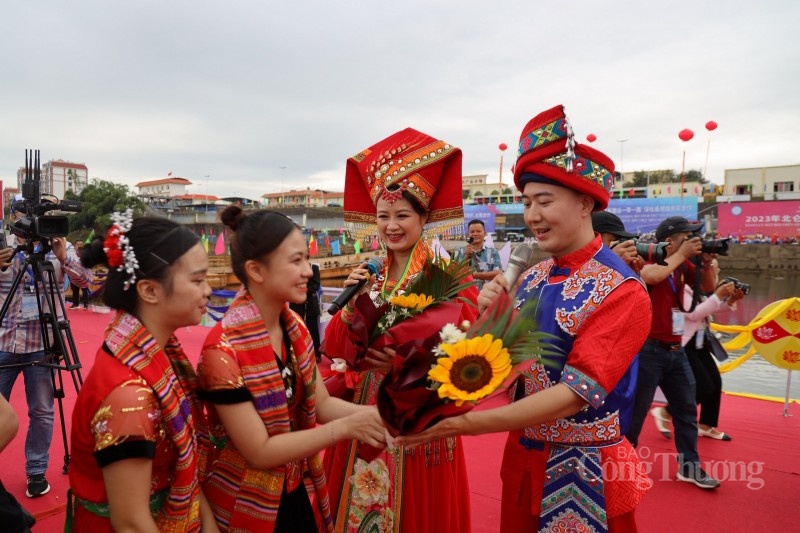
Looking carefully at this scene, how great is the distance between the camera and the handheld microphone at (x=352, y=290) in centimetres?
186

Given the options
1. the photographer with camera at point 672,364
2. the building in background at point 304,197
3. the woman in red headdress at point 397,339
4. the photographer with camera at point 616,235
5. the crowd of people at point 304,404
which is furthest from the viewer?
the building in background at point 304,197

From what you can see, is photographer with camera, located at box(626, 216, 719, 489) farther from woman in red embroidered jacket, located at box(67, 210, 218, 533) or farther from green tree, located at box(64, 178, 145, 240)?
green tree, located at box(64, 178, 145, 240)

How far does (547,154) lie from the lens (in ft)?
4.48

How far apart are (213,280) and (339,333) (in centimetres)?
1202

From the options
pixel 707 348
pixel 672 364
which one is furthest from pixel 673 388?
pixel 707 348

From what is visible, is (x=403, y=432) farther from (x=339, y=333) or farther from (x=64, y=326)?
(x=64, y=326)

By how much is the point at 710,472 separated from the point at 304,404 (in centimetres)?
263

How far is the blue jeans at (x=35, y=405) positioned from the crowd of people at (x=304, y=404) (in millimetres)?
1795

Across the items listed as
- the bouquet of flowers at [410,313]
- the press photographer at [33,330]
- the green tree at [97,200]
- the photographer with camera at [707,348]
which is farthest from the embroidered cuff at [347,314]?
the green tree at [97,200]

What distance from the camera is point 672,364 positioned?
111 inches

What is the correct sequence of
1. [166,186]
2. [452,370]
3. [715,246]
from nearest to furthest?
1. [452,370]
2. [715,246]
3. [166,186]

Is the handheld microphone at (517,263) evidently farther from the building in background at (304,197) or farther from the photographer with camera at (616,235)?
the building in background at (304,197)

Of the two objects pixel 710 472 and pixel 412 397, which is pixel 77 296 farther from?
pixel 412 397

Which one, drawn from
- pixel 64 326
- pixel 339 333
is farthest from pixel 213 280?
pixel 339 333
